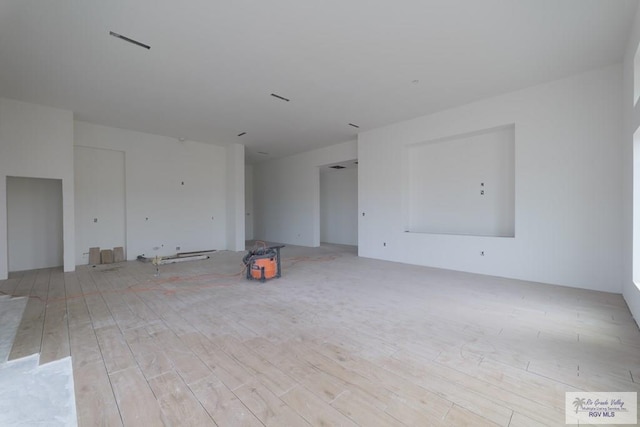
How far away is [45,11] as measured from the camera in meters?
3.02

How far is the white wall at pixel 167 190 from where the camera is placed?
7.38m

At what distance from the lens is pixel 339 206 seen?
1061 cm

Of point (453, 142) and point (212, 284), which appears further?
point (453, 142)

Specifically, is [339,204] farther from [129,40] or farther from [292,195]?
[129,40]

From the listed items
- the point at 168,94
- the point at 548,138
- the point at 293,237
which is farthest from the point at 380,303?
the point at 293,237

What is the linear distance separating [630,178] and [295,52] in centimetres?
461

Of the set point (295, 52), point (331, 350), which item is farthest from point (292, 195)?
point (331, 350)

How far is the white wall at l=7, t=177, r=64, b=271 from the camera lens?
598cm

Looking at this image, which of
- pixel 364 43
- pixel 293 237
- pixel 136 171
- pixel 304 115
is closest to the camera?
pixel 364 43

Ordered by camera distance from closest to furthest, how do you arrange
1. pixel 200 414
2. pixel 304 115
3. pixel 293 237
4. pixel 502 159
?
1. pixel 200 414
2. pixel 502 159
3. pixel 304 115
4. pixel 293 237

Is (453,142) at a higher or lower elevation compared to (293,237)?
higher

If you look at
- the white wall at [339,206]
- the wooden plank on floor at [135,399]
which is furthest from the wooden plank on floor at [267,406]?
the white wall at [339,206]

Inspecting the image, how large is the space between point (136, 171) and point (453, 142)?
26.9 ft

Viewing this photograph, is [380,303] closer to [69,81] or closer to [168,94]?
[168,94]
